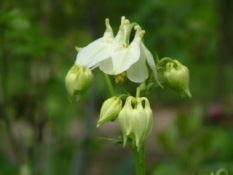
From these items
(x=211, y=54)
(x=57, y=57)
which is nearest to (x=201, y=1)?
(x=211, y=54)

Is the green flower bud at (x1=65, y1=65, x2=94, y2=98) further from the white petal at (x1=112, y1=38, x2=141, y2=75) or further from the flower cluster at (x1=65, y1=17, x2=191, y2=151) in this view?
the white petal at (x1=112, y1=38, x2=141, y2=75)

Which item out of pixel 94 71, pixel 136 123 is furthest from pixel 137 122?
pixel 94 71

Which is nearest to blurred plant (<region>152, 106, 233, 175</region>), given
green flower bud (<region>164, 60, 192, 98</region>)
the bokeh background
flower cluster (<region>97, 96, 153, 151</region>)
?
the bokeh background

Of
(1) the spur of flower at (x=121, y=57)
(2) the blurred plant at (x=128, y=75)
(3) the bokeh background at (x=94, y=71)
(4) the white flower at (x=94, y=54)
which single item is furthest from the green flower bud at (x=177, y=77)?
(3) the bokeh background at (x=94, y=71)


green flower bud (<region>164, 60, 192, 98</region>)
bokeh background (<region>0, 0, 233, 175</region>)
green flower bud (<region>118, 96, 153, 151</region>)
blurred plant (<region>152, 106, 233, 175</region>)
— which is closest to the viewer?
green flower bud (<region>118, 96, 153, 151</region>)

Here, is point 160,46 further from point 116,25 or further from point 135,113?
point 135,113
